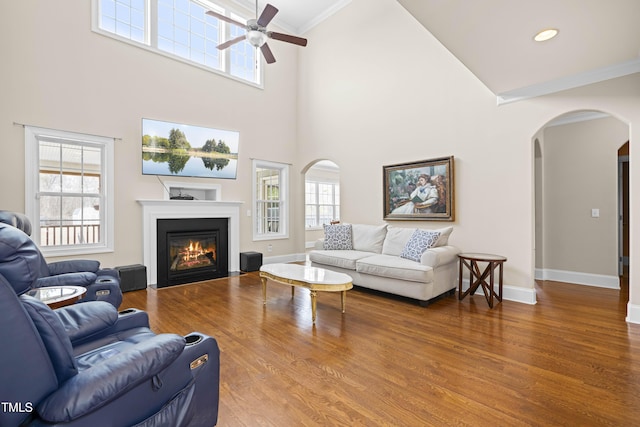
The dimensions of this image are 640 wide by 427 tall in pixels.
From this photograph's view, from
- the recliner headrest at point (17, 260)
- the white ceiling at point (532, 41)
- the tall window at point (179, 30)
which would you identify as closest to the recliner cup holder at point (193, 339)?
the recliner headrest at point (17, 260)

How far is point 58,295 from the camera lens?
2.10 metres

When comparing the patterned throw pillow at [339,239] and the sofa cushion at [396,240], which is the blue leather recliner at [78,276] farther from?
the sofa cushion at [396,240]

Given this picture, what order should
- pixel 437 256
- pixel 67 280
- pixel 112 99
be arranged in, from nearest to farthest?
1. pixel 67 280
2. pixel 437 256
3. pixel 112 99

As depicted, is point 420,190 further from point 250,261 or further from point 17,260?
point 17,260

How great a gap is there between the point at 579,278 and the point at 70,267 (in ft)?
23.4

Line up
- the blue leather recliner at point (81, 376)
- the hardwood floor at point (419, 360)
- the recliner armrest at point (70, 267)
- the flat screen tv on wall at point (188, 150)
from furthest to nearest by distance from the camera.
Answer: the flat screen tv on wall at point (188, 150), the recliner armrest at point (70, 267), the hardwood floor at point (419, 360), the blue leather recliner at point (81, 376)

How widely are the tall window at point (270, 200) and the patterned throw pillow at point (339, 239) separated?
6.45 ft

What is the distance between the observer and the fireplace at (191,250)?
518 cm

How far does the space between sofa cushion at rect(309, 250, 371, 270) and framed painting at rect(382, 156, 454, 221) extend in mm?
1015

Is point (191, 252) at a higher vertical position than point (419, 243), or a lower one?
lower

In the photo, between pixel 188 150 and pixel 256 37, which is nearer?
pixel 256 37

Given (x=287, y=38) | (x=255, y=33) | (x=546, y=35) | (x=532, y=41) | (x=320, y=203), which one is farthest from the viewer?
(x=320, y=203)

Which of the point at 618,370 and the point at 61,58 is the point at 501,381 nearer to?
the point at 618,370

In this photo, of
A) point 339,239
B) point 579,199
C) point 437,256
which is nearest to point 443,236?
point 437,256
